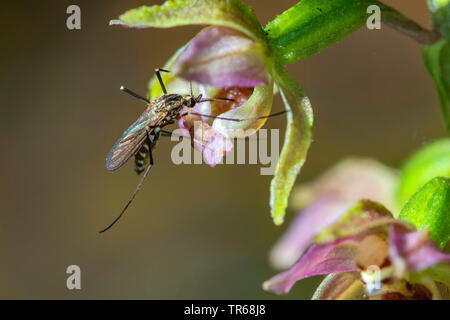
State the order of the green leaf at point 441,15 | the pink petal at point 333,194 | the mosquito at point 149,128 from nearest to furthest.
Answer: the green leaf at point 441,15 < the mosquito at point 149,128 < the pink petal at point 333,194

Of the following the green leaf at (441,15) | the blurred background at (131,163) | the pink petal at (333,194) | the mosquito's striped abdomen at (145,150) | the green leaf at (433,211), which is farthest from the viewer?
the blurred background at (131,163)

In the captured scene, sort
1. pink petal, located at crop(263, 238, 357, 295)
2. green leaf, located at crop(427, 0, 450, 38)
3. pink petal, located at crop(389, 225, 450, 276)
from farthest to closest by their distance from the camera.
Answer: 1. green leaf, located at crop(427, 0, 450, 38)
2. pink petal, located at crop(263, 238, 357, 295)
3. pink petal, located at crop(389, 225, 450, 276)

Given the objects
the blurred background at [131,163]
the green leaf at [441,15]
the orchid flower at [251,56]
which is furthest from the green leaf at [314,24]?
the blurred background at [131,163]

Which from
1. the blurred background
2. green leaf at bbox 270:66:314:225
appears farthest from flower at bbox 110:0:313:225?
the blurred background

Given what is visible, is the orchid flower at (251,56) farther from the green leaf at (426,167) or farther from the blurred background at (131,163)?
the blurred background at (131,163)

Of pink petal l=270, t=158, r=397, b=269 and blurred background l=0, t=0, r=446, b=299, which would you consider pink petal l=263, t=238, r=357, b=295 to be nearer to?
pink petal l=270, t=158, r=397, b=269

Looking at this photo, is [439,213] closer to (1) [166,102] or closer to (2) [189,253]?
(1) [166,102]

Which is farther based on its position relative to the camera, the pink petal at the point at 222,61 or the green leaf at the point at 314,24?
the green leaf at the point at 314,24
